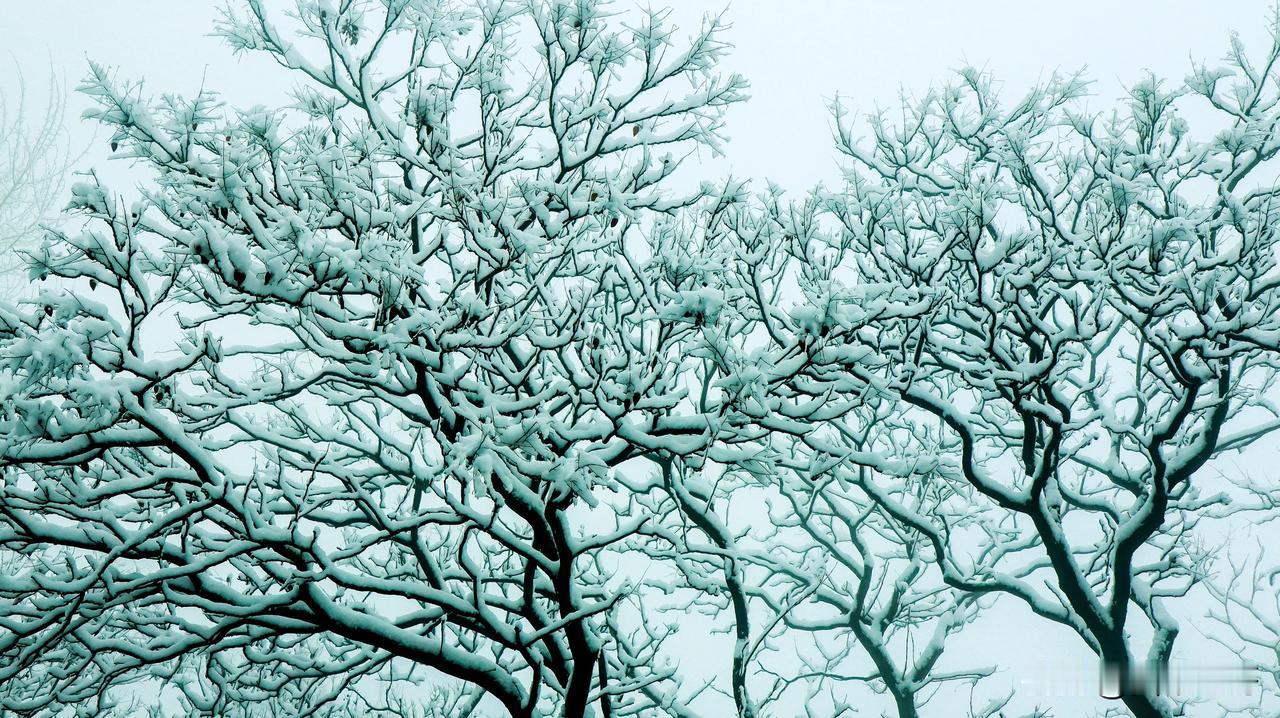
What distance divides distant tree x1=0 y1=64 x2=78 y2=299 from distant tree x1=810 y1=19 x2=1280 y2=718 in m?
14.3

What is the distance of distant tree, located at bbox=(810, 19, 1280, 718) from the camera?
21.3 feet

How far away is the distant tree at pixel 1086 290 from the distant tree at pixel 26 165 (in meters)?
14.3

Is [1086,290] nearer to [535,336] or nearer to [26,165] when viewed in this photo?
[535,336]

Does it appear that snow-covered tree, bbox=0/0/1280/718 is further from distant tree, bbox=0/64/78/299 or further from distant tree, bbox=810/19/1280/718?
distant tree, bbox=0/64/78/299

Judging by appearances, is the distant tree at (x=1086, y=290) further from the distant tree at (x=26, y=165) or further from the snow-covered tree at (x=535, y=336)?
the distant tree at (x=26, y=165)

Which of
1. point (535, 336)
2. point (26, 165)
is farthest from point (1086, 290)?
point (26, 165)

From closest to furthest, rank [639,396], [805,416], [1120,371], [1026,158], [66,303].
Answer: [66,303] → [639,396] → [805,416] → [1026,158] → [1120,371]

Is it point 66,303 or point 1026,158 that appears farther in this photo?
point 1026,158

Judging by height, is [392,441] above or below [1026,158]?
below

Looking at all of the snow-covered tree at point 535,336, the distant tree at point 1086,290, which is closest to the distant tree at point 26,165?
the snow-covered tree at point 535,336

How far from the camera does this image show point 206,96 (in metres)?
4.43

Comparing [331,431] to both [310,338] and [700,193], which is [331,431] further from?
[700,193]

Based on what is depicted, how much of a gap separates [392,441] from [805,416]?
300cm

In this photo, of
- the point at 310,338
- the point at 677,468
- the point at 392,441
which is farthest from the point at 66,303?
the point at 677,468
